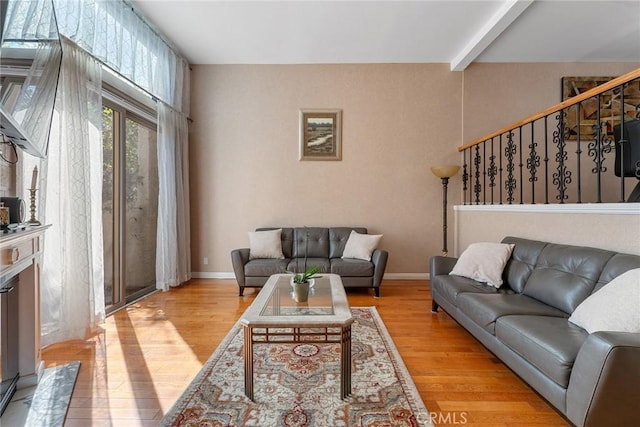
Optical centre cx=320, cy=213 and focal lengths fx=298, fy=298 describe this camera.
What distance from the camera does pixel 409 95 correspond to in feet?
15.4

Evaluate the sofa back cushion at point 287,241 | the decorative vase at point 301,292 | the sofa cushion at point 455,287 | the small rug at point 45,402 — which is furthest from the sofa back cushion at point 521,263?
the small rug at point 45,402

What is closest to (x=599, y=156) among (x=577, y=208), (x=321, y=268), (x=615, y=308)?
(x=577, y=208)

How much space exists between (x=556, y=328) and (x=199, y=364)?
233cm

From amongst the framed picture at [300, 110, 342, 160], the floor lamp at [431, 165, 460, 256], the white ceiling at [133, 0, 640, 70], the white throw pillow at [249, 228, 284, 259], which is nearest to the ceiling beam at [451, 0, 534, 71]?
the white ceiling at [133, 0, 640, 70]

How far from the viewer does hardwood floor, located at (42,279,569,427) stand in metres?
1.67

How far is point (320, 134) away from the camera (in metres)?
4.70

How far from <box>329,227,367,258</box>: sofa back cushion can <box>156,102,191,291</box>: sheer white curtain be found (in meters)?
2.15

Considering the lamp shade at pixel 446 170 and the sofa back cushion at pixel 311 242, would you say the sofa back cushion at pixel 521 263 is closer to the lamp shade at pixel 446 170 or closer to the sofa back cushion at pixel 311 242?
the lamp shade at pixel 446 170

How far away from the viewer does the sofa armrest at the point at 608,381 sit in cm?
124

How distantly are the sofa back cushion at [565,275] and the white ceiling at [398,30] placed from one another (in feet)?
8.59

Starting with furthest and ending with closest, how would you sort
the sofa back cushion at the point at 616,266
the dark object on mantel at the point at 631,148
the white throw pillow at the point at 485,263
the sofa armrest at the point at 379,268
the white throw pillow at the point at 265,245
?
1. the white throw pillow at the point at 265,245
2. the sofa armrest at the point at 379,268
3. the white throw pillow at the point at 485,263
4. the dark object on mantel at the point at 631,148
5. the sofa back cushion at the point at 616,266

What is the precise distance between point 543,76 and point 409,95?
6.92 ft

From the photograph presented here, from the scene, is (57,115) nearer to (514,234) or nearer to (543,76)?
(514,234)

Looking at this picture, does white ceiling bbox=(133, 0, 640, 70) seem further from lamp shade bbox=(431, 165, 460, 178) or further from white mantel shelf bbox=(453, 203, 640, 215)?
white mantel shelf bbox=(453, 203, 640, 215)
